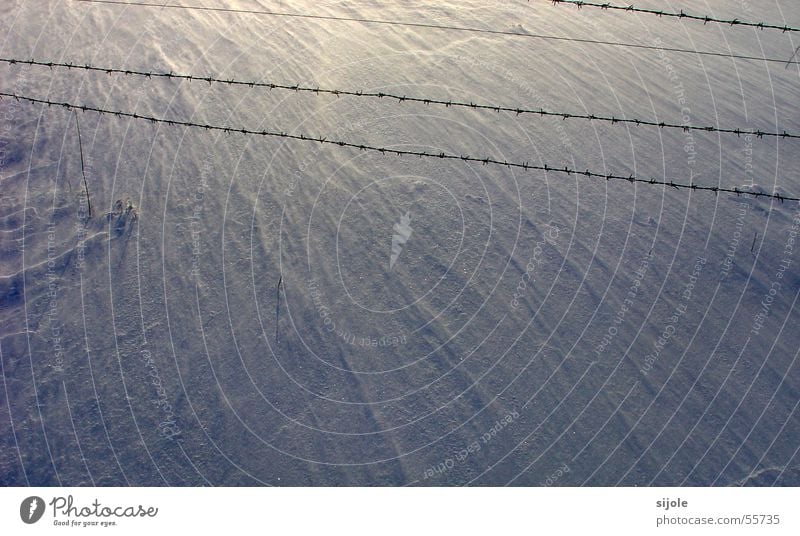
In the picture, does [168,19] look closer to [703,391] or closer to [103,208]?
[103,208]

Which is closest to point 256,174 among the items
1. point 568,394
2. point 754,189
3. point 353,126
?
point 353,126

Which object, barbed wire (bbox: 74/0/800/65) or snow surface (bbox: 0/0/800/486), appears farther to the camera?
barbed wire (bbox: 74/0/800/65)

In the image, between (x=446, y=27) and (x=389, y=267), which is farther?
(x=446, y=27)

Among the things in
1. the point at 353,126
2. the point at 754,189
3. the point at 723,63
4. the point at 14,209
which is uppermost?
the point at 723,63

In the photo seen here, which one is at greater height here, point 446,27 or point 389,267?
point 446,27

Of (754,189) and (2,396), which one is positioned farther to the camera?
(754,189)

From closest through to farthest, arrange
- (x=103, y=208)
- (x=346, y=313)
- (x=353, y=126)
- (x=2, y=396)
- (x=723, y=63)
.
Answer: (x=2, y=396), (x=346, y=313), (x=103, y=208), (x=353, y=126), (x=723, y=63)

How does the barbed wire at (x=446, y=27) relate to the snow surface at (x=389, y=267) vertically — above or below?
above

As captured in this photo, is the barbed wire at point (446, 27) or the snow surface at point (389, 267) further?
the barbed wire at point (446, 27)
